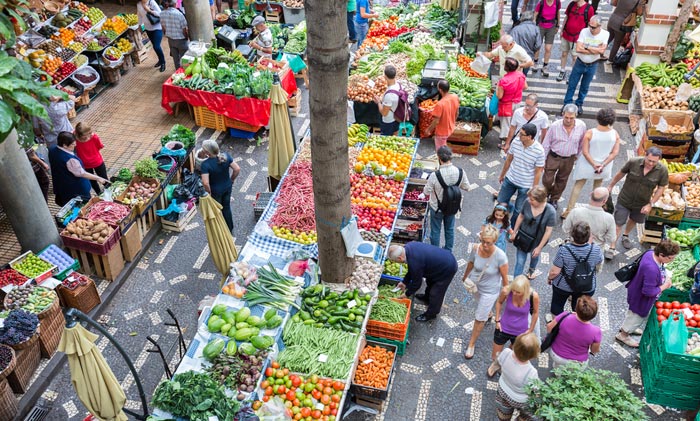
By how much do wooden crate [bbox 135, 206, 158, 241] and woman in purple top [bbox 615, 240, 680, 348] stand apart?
Answer: 6.77 m

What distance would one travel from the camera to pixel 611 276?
8719 mm

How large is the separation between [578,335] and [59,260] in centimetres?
657

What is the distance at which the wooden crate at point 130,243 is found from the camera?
8.70 m

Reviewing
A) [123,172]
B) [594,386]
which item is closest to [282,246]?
[123,172]

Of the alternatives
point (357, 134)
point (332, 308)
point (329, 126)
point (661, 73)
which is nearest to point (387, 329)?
point (332, 308)

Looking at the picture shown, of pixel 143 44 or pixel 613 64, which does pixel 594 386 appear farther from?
pixel 143 44

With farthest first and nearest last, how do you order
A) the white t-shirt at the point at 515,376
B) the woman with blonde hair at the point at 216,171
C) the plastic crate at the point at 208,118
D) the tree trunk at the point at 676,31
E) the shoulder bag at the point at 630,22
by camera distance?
the shoulder bag at the point at 630,22 < the plastic crate at the point at 208,118 < the tree trunk at the point at 676,31 < the woman with blonde hair at the point at 216,171 < the white t-shirt at the point at 515,376

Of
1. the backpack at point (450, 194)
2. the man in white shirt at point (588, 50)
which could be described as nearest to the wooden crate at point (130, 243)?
the backpack at point (450, 194)

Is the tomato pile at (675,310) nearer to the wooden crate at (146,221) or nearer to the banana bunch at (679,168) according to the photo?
the banana bunch at (679,168)

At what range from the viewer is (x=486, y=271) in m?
6.96

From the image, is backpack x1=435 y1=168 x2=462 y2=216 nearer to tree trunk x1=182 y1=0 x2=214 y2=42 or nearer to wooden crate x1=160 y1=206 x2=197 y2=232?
wooden crate x1=160 y1=206 x2=197 y2=232

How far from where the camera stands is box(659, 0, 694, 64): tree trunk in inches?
457

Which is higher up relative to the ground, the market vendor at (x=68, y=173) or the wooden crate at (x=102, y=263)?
the market vendor at (x=68, y=173)

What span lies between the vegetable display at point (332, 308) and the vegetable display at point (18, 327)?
118 inches
